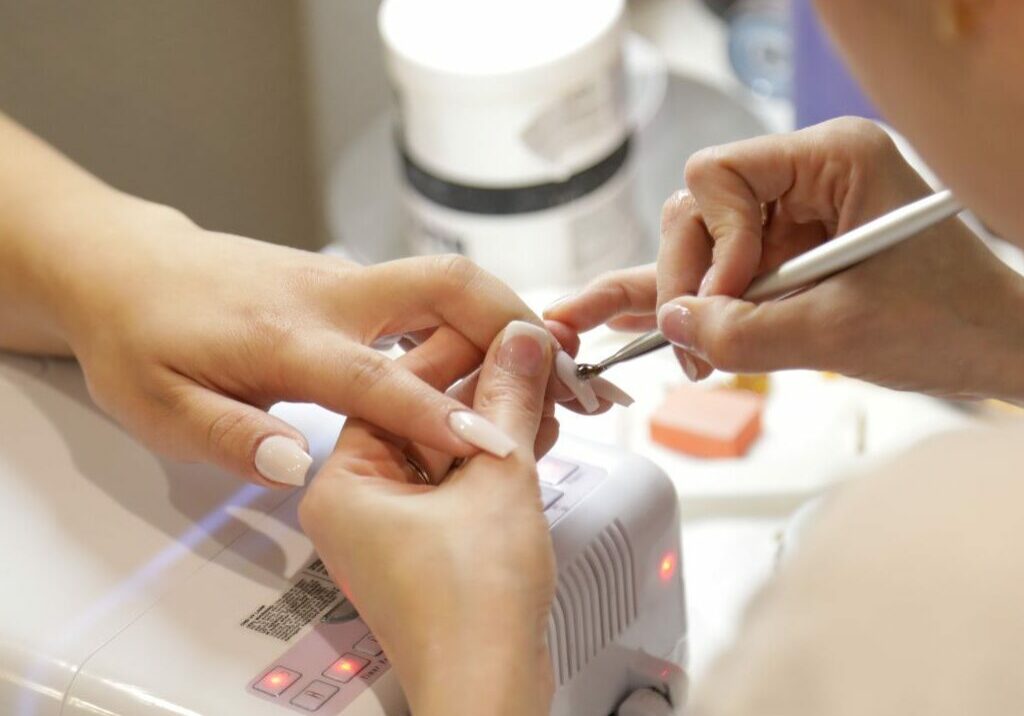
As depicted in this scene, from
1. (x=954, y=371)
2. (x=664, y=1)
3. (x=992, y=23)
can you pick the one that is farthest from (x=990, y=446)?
(x=664, y=1)

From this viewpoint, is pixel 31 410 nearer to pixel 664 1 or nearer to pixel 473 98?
pixel 473 98

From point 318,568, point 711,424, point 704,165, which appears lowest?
point 711,424

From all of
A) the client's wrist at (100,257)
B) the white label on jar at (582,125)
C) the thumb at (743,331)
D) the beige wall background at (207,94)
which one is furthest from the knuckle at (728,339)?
the beige wall background at (207,94)

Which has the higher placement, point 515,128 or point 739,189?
point 739,189

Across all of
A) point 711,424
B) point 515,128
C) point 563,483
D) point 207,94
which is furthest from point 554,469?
point 207,94

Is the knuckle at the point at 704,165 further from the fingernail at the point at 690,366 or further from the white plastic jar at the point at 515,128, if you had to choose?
the white plastic jar at the point at 515,128

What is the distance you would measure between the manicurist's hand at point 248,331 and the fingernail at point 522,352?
0.05 feet

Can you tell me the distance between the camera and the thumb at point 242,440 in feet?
1.77

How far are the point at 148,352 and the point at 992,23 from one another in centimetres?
38

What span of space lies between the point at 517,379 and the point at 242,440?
0.37ft

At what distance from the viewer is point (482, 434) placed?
0.50 metres

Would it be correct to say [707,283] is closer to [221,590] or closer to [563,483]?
[563,483]

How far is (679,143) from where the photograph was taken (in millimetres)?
1176

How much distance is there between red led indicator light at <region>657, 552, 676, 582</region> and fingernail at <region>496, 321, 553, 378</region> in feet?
0.36
